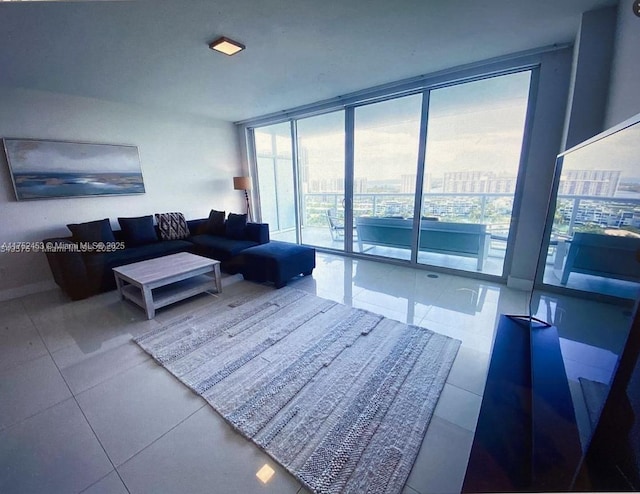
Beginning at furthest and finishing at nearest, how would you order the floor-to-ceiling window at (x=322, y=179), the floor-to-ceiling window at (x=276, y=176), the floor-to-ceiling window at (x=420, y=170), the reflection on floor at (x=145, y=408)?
the floor-to-ceiling window at (x=276, y=176)
the floor-to-ceiling window at (x=322, y=179)
the floor-to-ceiling window at (x=420, y=170)
the reflection on floor at (x=145, y=408)

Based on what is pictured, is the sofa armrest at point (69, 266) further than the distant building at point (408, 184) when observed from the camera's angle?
No

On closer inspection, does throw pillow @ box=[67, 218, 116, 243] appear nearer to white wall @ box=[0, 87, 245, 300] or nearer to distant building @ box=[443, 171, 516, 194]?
white wall @ box=[0, 87, 245, 300]

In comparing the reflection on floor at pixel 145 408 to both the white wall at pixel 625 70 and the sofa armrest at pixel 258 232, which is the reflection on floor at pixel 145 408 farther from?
the sofa armrest at pixel 258 232

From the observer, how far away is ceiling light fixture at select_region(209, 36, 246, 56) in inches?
89.3

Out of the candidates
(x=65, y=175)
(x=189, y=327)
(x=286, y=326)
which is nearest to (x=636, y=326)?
(x=286, y=326)

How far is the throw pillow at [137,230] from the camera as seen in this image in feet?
12.7

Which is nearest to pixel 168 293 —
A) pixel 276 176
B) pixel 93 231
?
pixel 93 231

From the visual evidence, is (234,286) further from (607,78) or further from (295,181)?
(607,78)

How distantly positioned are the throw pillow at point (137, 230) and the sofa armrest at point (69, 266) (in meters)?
0.70

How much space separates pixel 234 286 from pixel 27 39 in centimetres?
284

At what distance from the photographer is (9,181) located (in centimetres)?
317

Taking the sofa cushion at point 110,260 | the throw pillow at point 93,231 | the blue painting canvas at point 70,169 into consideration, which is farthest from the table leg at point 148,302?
the blue painting canvas at point 70,169

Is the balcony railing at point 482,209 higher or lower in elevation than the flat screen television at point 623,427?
higher

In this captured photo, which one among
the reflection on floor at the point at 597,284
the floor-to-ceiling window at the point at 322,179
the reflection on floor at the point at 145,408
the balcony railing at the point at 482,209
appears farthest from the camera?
the floor-to-ceiling window at the point at 322,179
